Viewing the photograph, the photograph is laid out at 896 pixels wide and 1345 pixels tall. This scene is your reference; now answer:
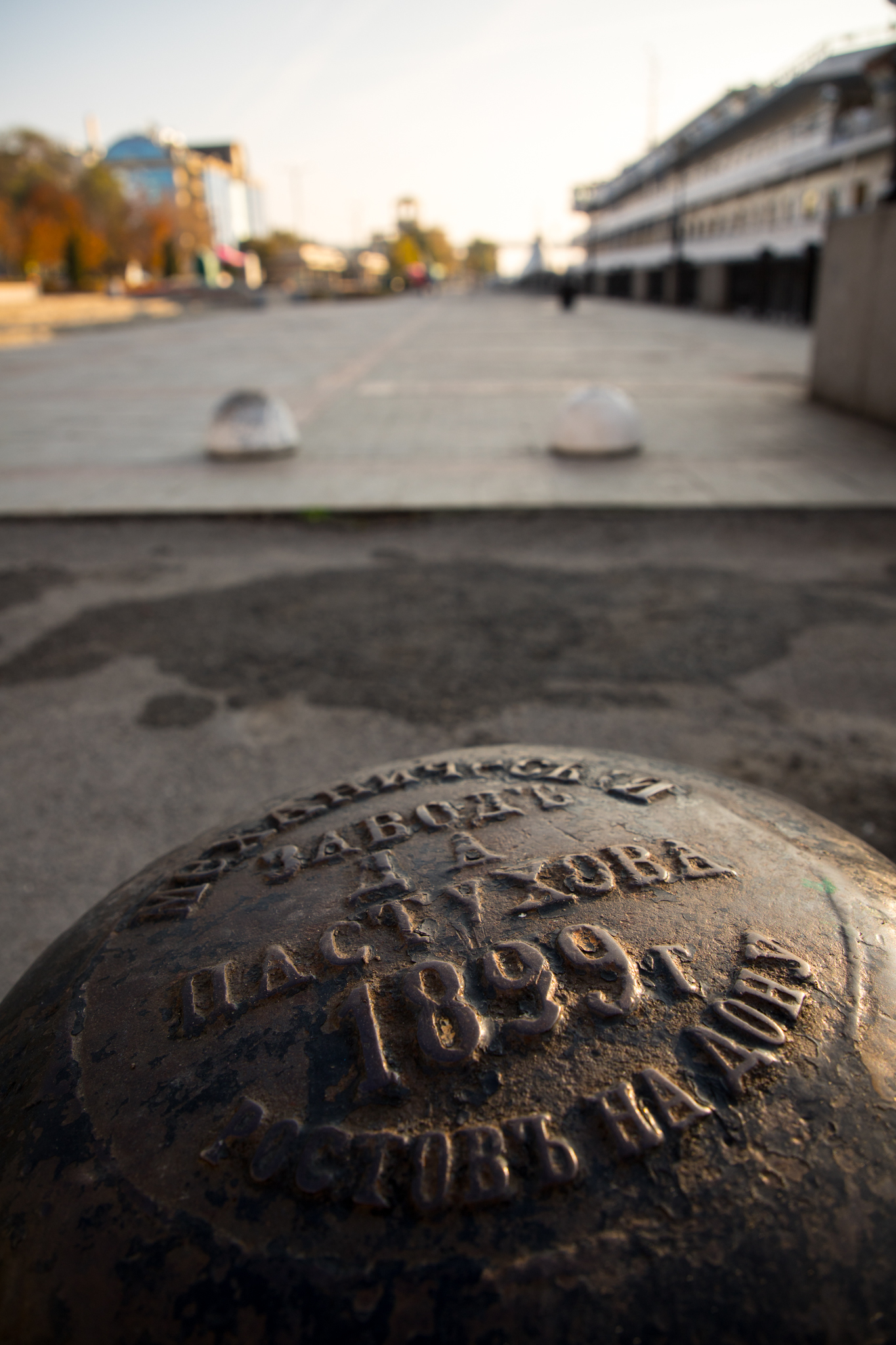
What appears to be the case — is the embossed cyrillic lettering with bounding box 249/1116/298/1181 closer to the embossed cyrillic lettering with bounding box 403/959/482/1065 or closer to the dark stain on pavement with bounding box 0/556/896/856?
the embossed cyrillic lettering with bounding box 403/959/482/1065

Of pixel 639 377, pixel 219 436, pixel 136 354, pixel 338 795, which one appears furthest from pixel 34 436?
pixel 136 354

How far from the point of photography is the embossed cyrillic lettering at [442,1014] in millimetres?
1062

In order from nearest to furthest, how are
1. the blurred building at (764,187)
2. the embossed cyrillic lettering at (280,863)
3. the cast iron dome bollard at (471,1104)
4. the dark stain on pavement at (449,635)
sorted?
1. the cast iron dome bollard at (471,1104)
2. the embossed cyrillic lettering at (280,863)
3. the dark stain on pavement at (449,635)
4. the blurred building at (764,187)

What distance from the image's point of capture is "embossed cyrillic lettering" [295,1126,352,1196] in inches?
37.5

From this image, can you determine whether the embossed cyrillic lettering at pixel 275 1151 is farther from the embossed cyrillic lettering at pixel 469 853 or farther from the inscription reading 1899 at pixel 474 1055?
the embossed cyrillic lettering at pixel 469 853

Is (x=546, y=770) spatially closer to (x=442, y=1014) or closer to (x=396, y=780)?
(x=396, y=780)

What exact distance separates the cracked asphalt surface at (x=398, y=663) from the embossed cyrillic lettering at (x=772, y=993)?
64.3 inches

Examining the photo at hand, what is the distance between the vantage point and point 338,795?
174cm

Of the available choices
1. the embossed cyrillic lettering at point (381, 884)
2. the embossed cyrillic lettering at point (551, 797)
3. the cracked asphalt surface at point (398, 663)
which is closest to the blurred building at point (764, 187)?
the cracked asphalt surface at point (398, 663)

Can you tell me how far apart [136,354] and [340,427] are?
1449cm

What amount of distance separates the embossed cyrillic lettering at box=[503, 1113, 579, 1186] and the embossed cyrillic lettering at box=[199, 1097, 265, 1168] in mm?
286

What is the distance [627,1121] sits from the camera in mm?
984

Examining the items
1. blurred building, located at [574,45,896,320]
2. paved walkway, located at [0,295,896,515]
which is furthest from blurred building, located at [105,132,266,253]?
paved walkway, located at [0,295,896,515]

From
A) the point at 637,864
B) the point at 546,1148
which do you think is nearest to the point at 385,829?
the point at 637,864
